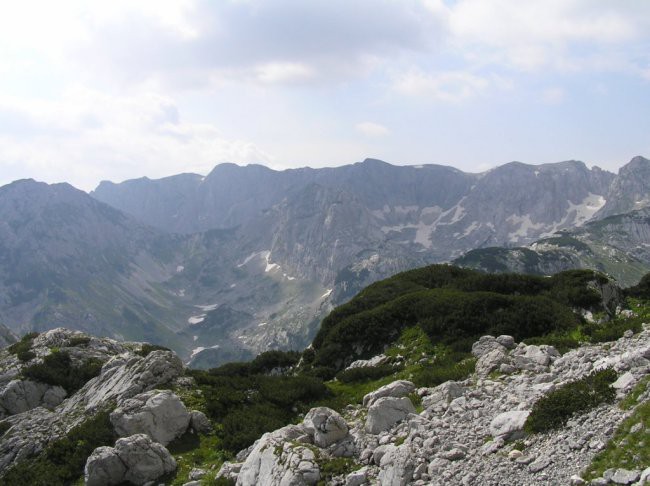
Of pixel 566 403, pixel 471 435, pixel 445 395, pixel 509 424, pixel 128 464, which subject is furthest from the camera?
pixel 128 464

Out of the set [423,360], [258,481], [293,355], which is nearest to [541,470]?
[258,481]

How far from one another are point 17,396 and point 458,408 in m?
34.7

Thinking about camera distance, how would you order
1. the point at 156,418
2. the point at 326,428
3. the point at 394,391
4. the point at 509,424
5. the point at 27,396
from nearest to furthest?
the point at 509,424, the point at 326,428, the point at 394,391, the point at 156,418, the point at 27,396

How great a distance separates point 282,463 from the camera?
16844mm

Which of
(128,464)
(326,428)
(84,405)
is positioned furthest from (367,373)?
(84,405)

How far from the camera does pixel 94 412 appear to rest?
96.7 ft

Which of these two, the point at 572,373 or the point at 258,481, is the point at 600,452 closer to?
the point at 572,373

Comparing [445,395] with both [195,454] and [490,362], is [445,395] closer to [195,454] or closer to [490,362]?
[490,362]

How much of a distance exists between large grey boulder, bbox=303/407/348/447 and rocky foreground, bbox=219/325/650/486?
0.04 meters

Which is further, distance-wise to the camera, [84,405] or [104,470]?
[84,405]

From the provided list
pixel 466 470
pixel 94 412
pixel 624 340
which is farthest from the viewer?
pixel 94 412

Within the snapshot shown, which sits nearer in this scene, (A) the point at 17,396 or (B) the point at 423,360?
(B) the point at 423,360

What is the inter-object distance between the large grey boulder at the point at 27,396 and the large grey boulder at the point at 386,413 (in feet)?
95.4

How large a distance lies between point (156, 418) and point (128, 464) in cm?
395
